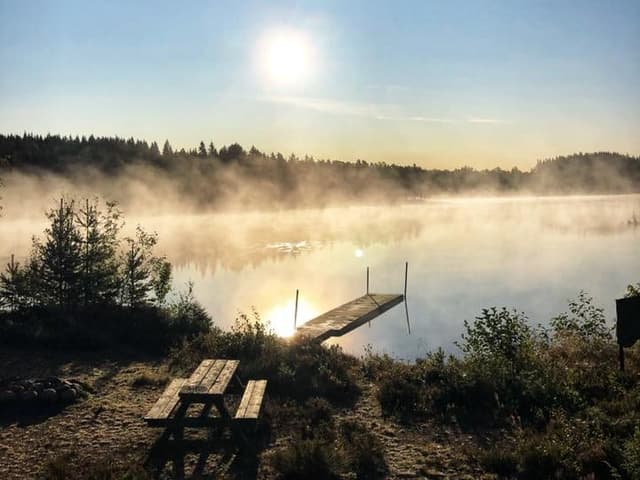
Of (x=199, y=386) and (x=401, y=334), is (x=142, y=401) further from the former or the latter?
(x=401, y=334)

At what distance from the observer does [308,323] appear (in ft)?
78.4

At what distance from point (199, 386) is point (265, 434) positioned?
141 cm

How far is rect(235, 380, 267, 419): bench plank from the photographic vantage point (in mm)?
8107

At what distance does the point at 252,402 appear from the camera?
8664mm

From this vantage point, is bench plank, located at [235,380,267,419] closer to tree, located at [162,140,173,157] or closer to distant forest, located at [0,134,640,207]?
distant forest, located at [0,134,640,207]

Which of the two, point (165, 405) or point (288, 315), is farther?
point (288, 315)

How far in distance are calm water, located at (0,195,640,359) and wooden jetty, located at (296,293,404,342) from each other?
23.9 inches

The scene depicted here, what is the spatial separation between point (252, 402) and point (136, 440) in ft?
6.59

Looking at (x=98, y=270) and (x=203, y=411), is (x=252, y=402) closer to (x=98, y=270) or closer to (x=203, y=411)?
(x=203, y=411)

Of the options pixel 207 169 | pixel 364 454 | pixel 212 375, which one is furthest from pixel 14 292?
pixel 207 169

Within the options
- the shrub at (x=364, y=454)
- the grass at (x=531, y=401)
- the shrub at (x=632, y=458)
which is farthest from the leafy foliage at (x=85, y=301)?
the shrub at (x=632, y=458)

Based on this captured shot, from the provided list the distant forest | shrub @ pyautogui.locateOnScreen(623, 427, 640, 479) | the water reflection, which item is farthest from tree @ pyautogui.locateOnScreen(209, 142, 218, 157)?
shrub @ pyautogui.locateOnScreen(623, 427, 640, 479)

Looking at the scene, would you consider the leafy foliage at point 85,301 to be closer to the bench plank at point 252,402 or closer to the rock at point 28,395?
the rock at point 28,395

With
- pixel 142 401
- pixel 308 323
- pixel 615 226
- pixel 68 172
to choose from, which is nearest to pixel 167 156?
pixel 68 172
